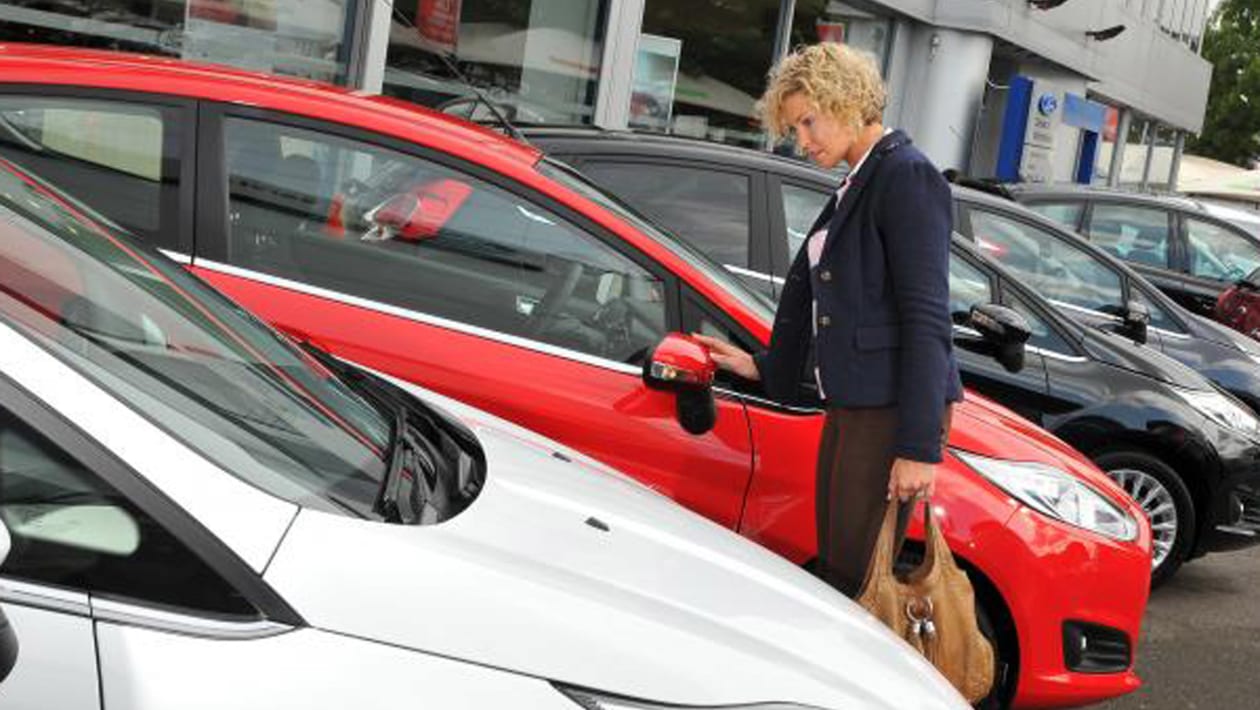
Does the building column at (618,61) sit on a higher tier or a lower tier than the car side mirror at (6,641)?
higher

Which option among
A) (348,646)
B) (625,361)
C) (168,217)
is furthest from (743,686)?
(168,217)

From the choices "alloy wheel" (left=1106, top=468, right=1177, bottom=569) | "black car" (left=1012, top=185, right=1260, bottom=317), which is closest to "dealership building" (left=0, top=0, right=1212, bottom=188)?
"black car" (left=1012, top=185, right=1260, bottom=317)

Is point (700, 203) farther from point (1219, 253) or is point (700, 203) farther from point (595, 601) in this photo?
point (1219, 253)

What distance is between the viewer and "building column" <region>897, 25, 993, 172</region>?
20.5 metres

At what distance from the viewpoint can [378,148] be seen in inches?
151

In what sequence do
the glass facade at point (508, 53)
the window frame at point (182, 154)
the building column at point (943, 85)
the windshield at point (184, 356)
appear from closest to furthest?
the windshield at point (184, 356)
the window frame at point (182, 154)
the glass facade at point (508, 53)
the building column at point (943, 85)

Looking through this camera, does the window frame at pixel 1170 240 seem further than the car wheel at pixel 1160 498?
Yes

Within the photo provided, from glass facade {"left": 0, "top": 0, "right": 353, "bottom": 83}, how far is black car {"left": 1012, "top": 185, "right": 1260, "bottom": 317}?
510cm

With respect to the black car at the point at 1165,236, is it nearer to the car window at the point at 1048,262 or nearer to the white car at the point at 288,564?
the car window at the point at 1048,262

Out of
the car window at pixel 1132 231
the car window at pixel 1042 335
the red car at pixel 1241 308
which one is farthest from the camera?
the red car at pixel 1241 308

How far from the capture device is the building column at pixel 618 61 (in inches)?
558

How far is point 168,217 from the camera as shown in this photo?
12.2ft

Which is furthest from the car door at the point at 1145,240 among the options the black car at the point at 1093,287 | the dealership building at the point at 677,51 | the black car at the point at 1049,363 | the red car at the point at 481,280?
the red car at the point at 481,280

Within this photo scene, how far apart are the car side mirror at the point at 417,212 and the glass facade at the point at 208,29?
19.6 ft
